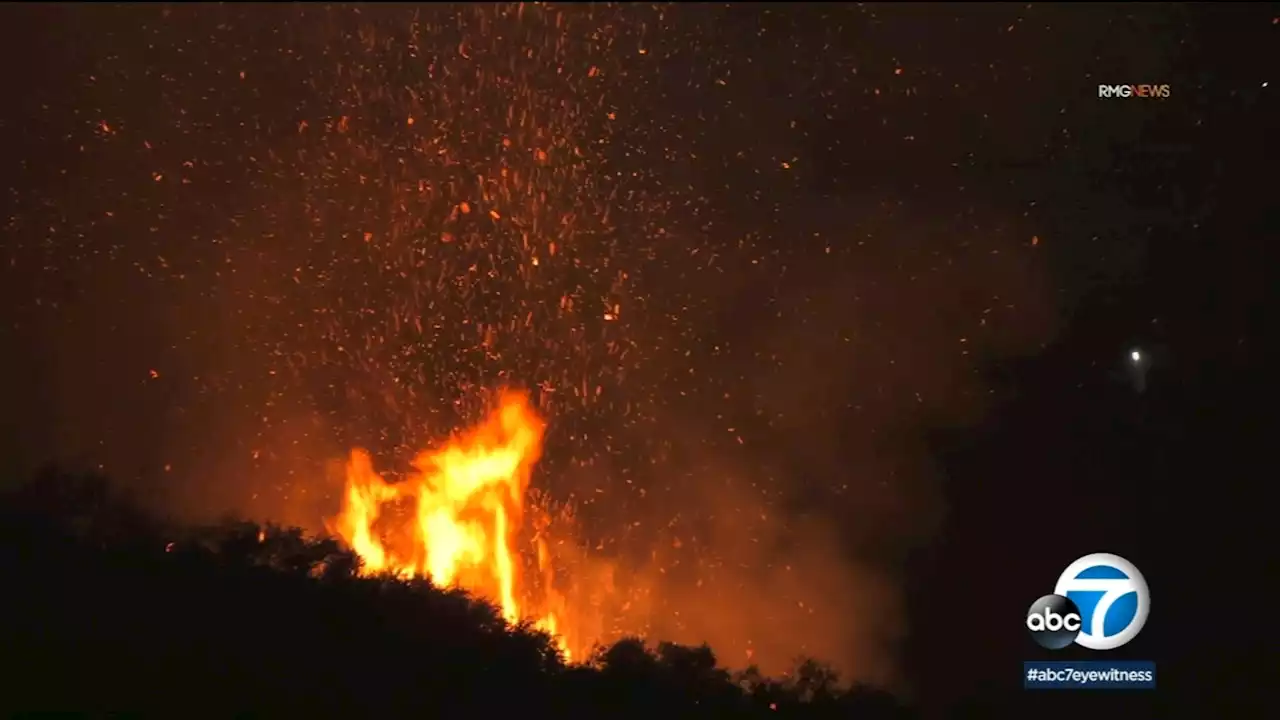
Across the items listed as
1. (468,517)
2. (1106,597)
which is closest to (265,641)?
(468,517)

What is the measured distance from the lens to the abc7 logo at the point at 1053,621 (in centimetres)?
266

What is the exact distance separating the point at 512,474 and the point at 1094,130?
219cm

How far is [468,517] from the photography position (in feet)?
9.29

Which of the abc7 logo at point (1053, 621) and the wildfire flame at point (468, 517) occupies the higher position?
the wildfire flame at point (468, 517)

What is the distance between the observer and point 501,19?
265cm

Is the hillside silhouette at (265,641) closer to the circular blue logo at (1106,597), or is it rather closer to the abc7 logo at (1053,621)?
the abc7 logo at (1053,621)

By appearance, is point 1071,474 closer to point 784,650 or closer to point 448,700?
point 784,650

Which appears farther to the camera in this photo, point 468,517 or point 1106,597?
point 468,517

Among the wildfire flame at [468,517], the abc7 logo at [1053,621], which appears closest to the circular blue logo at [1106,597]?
the abc7 logo at [1053,621]

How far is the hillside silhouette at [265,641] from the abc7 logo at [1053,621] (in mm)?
579

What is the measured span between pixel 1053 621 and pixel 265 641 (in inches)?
94.4

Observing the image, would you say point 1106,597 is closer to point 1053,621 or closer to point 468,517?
point 1053,621

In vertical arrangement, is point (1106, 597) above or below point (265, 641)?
below

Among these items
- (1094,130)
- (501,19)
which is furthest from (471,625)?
(1094,130)
